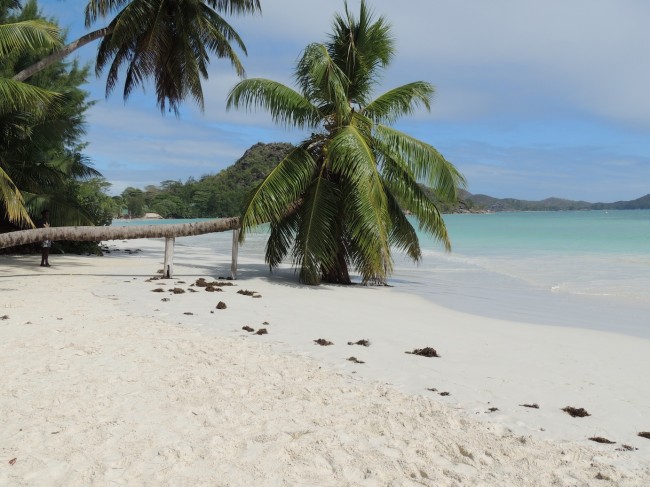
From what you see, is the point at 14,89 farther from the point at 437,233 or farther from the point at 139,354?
the point at 437,233

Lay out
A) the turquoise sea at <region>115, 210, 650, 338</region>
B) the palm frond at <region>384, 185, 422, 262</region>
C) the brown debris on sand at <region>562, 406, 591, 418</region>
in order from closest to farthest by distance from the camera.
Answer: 1. the brown debris on sand at <region>562, 406, 591, 418</region>
2. the turquoise sea at <region>115, 210, 650, 338</region>
3. the palm frond at <region>384, 185, 422, 262</region>

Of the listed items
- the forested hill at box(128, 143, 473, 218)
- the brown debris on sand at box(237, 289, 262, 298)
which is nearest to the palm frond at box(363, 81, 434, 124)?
the brown debris on sand at box(237, 289, 262, 298)

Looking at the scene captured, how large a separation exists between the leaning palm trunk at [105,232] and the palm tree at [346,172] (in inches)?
52.8

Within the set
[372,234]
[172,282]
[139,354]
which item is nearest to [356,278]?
[372,234]

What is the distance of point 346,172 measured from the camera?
11719mm

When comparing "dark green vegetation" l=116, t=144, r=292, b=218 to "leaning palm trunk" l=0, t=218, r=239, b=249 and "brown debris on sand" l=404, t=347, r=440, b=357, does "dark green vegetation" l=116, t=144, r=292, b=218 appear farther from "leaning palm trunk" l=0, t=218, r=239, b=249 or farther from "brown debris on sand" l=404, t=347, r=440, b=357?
"brown debris on sand" l=404, t=347, r=440, b=357

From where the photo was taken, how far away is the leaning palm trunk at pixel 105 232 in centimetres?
1088

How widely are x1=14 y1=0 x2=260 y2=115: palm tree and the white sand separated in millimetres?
9890

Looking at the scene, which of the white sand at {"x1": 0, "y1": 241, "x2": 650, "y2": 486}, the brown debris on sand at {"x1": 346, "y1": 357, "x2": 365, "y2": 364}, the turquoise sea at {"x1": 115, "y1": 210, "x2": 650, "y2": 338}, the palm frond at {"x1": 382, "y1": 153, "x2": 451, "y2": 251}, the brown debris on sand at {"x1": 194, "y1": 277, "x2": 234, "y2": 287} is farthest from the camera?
the palm frond at {"x1": 382, "y1": 153, "x2": 451, "y2": 251}

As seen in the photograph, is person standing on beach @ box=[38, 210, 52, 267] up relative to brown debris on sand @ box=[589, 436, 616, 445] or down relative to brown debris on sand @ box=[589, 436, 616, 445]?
Answer: up

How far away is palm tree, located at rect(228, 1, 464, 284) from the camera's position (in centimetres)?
1132

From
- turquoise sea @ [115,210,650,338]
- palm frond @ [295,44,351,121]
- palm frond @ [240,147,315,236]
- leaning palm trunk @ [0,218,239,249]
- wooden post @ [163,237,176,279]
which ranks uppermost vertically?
palm frond @ [295,44,351,121]

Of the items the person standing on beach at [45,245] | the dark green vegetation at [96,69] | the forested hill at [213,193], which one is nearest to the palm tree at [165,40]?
the dark green vegetation at [96,69]

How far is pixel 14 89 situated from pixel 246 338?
23.0 ft
